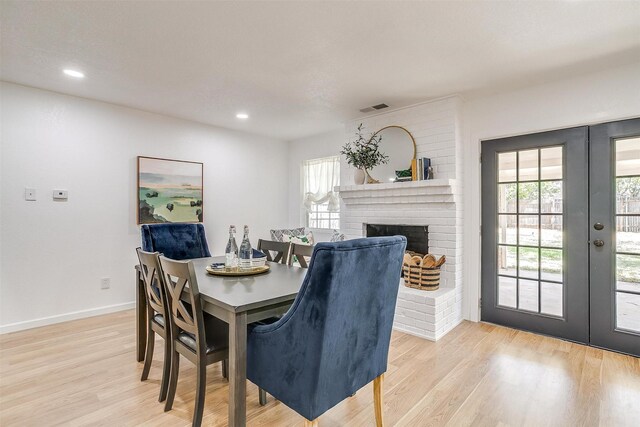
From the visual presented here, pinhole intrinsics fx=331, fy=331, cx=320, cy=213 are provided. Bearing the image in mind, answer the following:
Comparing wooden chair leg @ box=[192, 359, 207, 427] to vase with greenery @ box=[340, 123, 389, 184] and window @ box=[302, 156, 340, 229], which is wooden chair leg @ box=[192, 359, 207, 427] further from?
window @ box=[302, 156, 340, 229]

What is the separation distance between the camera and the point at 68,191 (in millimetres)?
3373

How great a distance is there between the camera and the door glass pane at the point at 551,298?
2969mm

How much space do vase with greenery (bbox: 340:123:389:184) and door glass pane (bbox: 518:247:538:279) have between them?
64.7 inches

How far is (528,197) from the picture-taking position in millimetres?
3123

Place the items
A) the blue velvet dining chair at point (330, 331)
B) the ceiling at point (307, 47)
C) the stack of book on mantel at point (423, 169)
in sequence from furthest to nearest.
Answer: the stack of book on mantel at point (423, 169) < the ceiling at point (307, 47) < the blue velvet dining chair at point (330, 331)

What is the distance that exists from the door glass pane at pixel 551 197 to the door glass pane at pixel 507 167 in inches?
10.4

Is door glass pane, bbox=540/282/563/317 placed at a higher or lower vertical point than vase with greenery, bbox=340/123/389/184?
lower

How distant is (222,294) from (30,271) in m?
2.84

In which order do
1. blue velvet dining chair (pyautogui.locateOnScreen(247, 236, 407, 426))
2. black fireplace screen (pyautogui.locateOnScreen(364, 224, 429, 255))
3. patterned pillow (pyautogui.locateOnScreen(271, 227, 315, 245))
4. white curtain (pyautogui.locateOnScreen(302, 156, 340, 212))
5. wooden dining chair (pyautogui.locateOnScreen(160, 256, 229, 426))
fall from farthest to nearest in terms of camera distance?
white curtain (pyautogui.locateOnScreen(302, 156, 340, 212)) → patterned pillow (pyautogui.locateOnScreen(271, 227, 315, 245)) → black fireplace screen (pyautogui.locateOnScreen(364, 224, 429, 255)) → wooden dining chair (pyautogui.locateOnScreen(160, 256, 229, 426)) → blue velvet dining chair (pyautogui.locateOnScreen(247, 236, 407, 426))

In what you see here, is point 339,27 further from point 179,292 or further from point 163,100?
point 163,100

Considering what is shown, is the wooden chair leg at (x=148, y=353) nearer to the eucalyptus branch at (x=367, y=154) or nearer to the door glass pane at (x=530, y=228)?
the eucalyptus branch at (x=367, y=154)

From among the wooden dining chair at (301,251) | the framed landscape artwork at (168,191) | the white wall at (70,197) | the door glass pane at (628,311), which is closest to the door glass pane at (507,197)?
the door glass pane at (628,311)

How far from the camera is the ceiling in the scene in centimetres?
194

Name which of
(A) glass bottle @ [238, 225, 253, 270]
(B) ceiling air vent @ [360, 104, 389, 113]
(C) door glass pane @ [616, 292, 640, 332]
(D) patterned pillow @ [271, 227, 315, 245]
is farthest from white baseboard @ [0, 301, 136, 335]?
(C) door glass pane @ [616, 292, 640, 332]
